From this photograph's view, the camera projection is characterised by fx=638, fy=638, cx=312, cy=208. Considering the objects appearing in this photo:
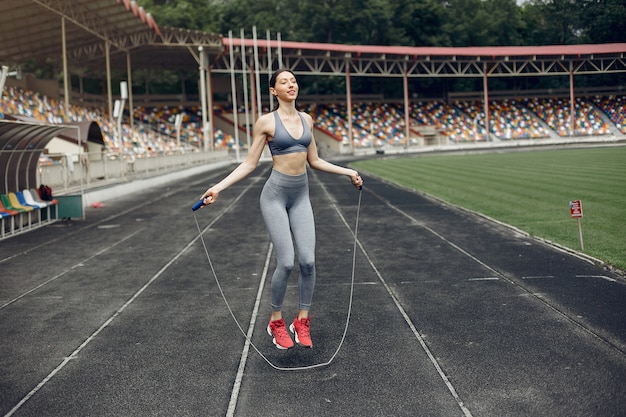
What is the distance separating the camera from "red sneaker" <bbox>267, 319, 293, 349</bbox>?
224 inches

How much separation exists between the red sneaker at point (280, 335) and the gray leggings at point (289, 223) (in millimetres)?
294

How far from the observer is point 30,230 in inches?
637

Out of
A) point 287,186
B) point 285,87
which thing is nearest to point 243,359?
point 287,186

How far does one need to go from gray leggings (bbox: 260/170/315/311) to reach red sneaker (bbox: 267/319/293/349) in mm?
294

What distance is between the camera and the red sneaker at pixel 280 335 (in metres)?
5.70

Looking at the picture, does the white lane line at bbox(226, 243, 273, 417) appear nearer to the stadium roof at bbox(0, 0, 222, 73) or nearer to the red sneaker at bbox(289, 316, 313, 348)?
the red sneaker at bbox(289, 316, 313, 348)

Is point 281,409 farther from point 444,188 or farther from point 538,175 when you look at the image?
point 538,175

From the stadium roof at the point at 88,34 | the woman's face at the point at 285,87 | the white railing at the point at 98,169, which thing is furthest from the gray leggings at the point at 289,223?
the stadium roof at the point at 88,34

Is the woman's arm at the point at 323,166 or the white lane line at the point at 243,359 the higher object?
the woman's arm at the point at 323,166

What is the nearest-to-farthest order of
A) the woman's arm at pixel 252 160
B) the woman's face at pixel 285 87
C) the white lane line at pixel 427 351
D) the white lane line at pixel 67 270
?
the white lane line at pixel 427 351 → the woman's arm at pixel 252 160 → the woman's face at pixel 285 87 → the white lane line at pixel 67 270

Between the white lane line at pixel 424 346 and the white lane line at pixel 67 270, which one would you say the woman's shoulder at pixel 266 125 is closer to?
A: the white lane line at pixel 424 346

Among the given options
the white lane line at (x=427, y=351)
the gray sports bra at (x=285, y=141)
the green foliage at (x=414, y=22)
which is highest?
the green foliage at (x=414, y=22)

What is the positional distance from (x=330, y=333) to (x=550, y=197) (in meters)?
14.2

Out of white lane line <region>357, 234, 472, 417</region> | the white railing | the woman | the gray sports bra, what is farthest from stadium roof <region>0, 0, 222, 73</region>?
the gray sports bra
